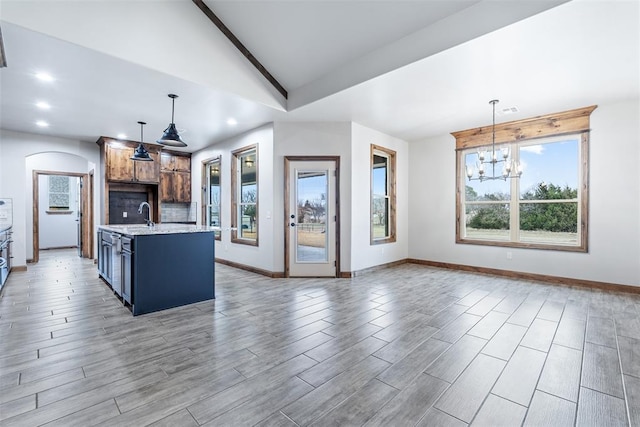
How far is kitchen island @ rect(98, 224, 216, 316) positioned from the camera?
3320 mm

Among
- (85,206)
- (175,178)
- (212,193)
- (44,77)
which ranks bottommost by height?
(85,206)

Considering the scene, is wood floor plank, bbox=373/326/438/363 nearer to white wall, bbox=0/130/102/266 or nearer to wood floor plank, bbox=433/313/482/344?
wood floor plank, bbox=433/313/482/344

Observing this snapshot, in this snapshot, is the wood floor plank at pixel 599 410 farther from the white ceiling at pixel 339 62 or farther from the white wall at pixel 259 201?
the white wall at pixel 259 201

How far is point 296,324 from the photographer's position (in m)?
3.04

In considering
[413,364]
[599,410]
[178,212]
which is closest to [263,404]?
[413,364]

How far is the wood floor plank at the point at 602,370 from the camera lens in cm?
197

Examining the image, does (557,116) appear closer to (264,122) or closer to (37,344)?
(264,122)

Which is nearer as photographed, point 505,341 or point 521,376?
point 521,376

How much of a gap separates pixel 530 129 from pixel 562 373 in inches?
171

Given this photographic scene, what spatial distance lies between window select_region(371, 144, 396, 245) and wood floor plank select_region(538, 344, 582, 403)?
3.46m

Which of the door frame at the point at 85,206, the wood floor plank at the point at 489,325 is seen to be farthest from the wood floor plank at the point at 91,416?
the door frame at the point at 85,206

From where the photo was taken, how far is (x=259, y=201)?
553 cm

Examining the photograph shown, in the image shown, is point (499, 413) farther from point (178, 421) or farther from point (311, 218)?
point (311, 218)

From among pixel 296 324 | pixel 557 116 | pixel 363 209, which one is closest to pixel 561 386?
pixel 296 324
